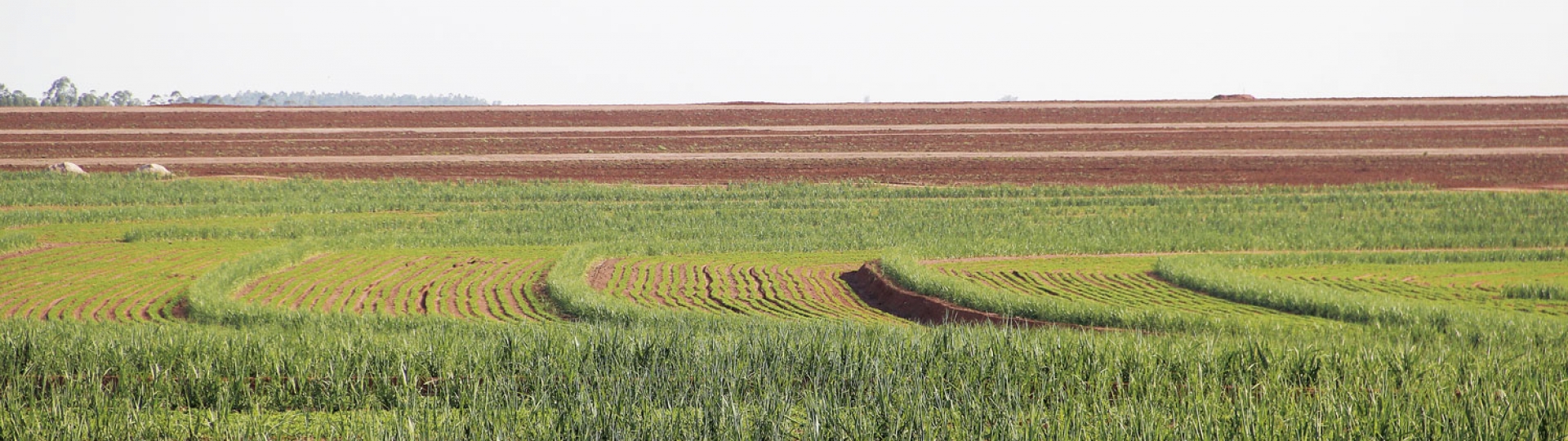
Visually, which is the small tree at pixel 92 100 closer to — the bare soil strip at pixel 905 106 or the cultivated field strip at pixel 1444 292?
the bare soil strip at pixel 905 106

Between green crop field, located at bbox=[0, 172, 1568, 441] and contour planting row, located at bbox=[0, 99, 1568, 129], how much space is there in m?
20.3

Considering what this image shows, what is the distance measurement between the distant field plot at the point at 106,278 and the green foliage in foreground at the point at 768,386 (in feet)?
18.2

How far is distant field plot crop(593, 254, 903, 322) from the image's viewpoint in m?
15.6

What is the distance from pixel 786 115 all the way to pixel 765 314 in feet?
149

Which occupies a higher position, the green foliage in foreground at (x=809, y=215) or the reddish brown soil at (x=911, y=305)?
the reddish brown soil at (x=911, y=305)

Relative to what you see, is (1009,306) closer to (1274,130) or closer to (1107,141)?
(1107,141)

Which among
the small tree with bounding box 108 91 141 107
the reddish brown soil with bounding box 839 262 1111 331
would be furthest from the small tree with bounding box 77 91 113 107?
the reddish brown soil with bounding box 839 262 1111 331

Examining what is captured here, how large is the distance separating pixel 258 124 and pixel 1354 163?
5231 cm

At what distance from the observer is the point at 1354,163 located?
1805 inches

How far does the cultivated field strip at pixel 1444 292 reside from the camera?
14961mm

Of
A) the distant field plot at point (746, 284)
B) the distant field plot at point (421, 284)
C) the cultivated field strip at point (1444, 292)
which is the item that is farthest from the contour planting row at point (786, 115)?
the cultivated field strip at point (1444, 292)

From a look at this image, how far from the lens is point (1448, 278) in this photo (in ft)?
59.9

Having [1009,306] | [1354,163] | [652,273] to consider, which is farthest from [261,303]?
[1354,163]

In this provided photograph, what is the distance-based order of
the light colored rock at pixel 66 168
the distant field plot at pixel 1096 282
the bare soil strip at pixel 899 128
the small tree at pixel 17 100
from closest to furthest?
the distant field plot at pixel 1096 282, the light colored rock at pixel 66 168, the bare soil strip at pixel 899 128, the small tree at pixel 17 100
